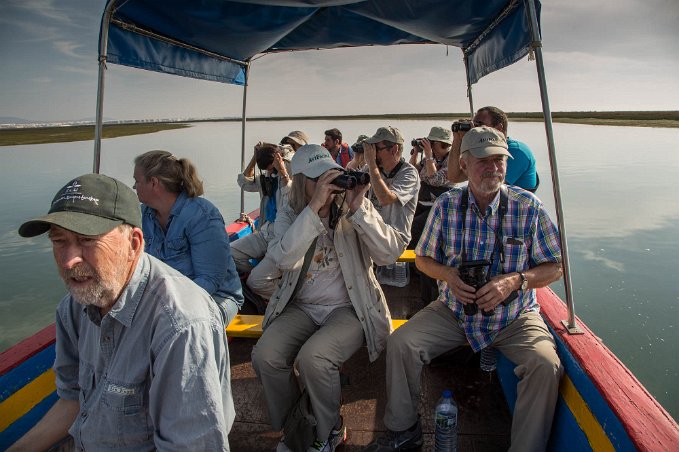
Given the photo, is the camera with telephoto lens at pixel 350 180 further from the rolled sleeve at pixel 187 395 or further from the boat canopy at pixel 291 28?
the rolled sleeve at pixel 187 395

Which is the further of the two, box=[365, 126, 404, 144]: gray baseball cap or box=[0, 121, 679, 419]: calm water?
box=[0, 121, 679, 419]: calm water

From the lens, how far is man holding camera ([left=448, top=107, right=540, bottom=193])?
2711 millimetres

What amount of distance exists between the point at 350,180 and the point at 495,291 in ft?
2.73

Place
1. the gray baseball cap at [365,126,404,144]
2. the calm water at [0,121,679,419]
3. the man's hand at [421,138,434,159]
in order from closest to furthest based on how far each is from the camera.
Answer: the gray baseball cap at [365,126,404,144]
the man's hand at [421,138,434,159]
the calm water at [0,121,679,419]

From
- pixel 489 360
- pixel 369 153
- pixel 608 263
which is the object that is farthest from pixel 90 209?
pixel 608 263

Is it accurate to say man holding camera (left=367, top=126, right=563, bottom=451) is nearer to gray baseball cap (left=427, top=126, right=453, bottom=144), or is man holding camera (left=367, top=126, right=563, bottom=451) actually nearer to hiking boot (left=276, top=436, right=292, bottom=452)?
hiking boot (left=276, top=436, right=292, bottom=452)

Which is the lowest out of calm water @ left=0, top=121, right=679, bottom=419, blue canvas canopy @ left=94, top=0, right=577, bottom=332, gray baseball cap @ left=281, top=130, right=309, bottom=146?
calm water @ left=0, top=121, right=679, bottom=419

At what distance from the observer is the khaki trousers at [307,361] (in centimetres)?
183

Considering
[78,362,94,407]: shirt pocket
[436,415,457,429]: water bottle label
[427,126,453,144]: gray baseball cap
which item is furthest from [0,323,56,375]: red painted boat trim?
[427,126,453,144]: gray baseball cap

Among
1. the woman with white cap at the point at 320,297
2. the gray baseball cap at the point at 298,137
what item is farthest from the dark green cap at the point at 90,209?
the gray baseball cap at the point at 298,137

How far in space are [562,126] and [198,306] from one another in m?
99.9

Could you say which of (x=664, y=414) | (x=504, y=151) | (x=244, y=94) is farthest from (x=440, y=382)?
(x=244, y=94)

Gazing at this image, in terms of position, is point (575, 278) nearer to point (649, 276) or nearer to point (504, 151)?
point (649, 276)

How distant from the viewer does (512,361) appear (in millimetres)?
1882
